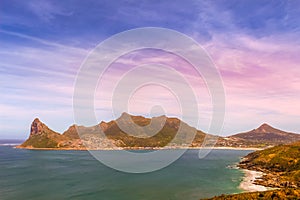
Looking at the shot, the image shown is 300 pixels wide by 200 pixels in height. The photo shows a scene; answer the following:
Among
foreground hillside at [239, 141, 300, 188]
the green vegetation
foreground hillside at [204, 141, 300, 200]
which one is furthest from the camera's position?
foreground hillside at [239, 141, 300, 188]

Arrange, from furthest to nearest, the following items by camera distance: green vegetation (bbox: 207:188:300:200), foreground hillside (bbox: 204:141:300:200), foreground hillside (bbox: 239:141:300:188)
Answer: foreground hillside (bbox: 239:141:300:188), foreground hillside (bbox: 204:141:300:200), green vegetation (bbox: 207:188:300:200)

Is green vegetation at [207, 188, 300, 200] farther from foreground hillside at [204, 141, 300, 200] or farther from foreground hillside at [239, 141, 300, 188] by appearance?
foreground hillside at [239, 141, 300, 188]

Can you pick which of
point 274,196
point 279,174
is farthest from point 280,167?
point 274,196

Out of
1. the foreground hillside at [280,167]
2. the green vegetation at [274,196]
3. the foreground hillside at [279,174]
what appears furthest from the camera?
the foreground hillside at [280,167]

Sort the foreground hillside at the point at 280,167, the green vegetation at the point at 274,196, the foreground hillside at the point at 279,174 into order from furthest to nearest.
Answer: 1. the foreground hillside at the point at 280,167
2. the foreground hillside at the point at 279,174
3. the green vegetation at the point at 274,196

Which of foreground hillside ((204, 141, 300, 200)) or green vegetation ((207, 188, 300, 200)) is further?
foreground hillside ((204, 141, 300, 200))

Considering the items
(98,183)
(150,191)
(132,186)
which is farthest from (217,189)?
(98,183)

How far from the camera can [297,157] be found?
423ft

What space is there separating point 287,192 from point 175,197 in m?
34.5

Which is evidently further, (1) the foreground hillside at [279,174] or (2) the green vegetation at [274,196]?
(1) the foreground hillside at [279,174]

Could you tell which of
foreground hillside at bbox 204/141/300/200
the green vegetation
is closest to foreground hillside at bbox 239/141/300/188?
foreground hillside at bbox 204/141/300/200

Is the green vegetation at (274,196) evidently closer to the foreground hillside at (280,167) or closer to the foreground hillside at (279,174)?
the foreground hillside at (279,174)

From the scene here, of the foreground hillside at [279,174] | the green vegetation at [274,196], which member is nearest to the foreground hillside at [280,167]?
the foreground hillside at [279,174]

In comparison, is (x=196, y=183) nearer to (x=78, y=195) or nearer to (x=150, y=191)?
(x=150, y=191)
